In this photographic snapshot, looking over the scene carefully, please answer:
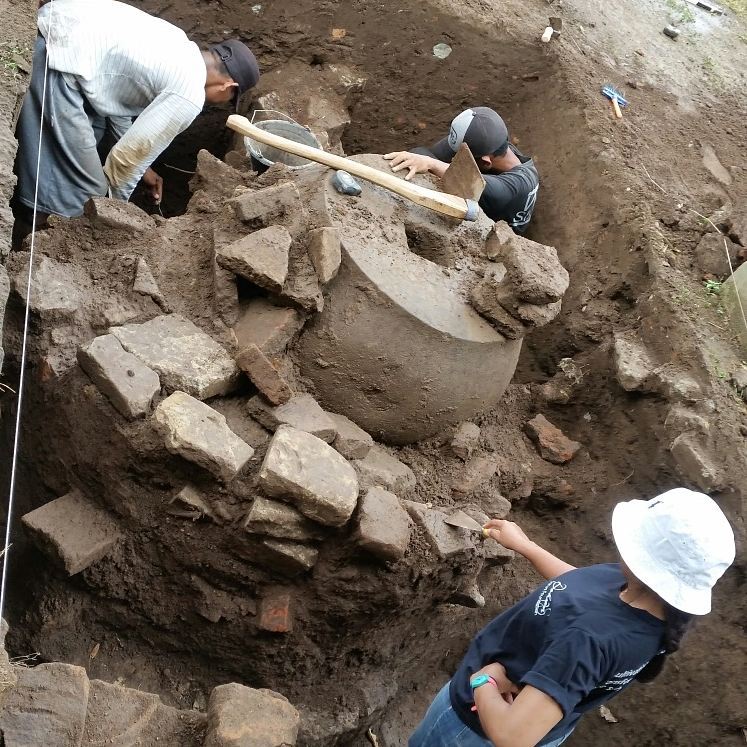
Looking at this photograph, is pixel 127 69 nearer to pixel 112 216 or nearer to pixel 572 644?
pixel 112 216

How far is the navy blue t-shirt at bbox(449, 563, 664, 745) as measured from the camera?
1.80 metres

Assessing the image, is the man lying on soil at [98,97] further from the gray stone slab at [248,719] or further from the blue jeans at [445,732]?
the blue jeans at [445,732]

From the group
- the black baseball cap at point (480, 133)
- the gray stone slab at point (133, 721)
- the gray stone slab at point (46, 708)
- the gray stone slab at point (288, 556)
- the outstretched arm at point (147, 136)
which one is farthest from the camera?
the black baseball cap at point (480, 133)

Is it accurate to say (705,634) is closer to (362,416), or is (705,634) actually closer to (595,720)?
(595,720)

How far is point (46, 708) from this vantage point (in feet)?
5.98

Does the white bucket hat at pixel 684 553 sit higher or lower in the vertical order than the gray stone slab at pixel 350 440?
higher

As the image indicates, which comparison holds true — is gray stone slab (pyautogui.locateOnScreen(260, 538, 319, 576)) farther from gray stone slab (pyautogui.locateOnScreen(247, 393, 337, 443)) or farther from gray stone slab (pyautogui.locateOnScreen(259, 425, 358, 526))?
gray stone slab (pyautogui.locateOnScreen(247, 393, 337, 443))

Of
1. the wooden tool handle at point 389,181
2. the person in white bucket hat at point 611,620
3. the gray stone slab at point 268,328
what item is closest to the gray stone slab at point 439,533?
the person in white bucket hat at point 611,620

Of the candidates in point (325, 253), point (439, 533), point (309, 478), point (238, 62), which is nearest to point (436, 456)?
point (439, 533)

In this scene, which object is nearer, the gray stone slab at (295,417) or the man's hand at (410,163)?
the gray stone slab at (295,417)

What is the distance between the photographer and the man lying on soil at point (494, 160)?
391cm

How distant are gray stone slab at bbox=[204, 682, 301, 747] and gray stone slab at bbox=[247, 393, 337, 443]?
0.94m

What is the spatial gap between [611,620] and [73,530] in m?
1.86

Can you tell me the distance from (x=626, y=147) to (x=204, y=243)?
9.01ft
